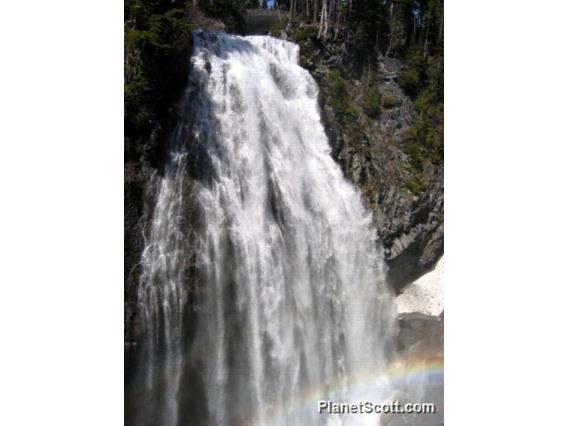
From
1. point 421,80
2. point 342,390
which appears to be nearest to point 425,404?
point 342,390

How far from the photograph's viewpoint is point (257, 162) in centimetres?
938

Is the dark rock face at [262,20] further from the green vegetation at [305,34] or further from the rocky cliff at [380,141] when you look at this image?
the green vegetation at [305,34]

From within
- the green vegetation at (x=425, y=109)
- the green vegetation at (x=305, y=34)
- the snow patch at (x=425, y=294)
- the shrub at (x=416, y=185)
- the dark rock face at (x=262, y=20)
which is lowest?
the snow patch at (x=425, y=294)

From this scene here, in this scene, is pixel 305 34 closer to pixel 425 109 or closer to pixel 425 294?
pixel 425 109

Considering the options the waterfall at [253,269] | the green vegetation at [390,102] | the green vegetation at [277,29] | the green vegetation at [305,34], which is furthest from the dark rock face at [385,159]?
the green vegetation at [277,29]

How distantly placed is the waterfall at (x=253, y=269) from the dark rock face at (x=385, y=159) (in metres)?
0.37

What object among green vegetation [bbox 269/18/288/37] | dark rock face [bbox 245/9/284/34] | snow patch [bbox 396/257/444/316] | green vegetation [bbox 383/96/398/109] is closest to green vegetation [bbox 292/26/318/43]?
green vegetation [bbox 269/18/288/37]

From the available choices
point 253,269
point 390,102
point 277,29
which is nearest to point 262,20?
point 277,29

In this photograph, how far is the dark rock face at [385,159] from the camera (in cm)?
1041

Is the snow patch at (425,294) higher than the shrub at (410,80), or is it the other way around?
the shrub at (410,80)

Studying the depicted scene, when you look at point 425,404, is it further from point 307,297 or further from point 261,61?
point 261,61

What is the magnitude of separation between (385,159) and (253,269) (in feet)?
11.7

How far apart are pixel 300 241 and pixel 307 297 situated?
872mm
